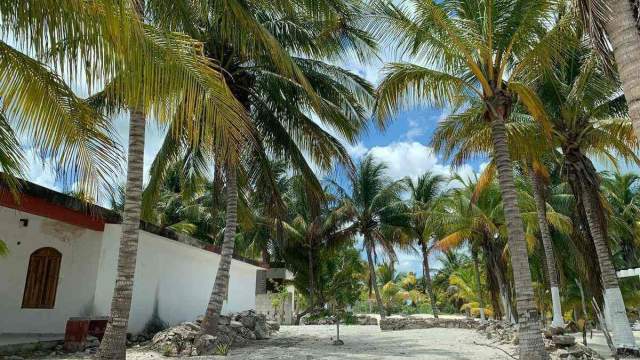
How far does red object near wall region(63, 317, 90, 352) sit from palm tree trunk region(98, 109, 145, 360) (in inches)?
132

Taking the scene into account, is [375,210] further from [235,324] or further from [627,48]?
[627,48]

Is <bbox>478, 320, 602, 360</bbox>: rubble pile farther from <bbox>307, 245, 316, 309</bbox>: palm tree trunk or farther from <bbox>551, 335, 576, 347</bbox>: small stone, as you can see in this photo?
<bbox>307, 245, 316, 309</bbox>: palm tree trunk

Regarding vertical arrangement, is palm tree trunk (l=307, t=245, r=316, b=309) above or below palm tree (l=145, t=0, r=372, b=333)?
below

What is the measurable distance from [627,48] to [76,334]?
1069 centimetres

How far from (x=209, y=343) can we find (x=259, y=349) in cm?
155

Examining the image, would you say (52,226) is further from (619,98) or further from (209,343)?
(619,98)

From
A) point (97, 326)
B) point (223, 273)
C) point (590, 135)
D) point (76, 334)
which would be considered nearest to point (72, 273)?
point (97, 326)

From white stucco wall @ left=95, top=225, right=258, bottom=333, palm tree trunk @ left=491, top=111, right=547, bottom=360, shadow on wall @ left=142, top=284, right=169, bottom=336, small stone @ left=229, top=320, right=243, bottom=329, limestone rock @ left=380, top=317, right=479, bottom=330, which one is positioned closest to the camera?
palm tree trunk @ left=491, top=111, right=547, bottom=360

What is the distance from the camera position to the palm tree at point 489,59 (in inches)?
318

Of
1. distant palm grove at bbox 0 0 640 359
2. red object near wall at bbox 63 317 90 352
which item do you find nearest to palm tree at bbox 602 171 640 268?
distant palm grove at bbox 0 0 640 359

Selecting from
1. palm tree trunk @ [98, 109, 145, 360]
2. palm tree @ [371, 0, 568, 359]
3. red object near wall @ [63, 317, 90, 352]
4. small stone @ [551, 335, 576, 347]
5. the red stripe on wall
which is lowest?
small stone @ [551, 335, 576, 347]

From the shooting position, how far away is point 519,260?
796 cm

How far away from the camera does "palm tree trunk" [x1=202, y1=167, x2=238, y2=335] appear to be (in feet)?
36.3

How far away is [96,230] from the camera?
11578 mm
